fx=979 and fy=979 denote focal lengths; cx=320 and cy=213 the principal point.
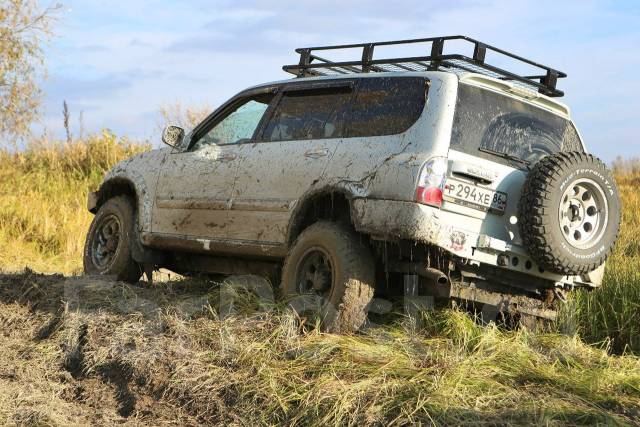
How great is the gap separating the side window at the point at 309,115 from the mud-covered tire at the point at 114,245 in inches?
69.1

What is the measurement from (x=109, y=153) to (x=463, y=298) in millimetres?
12015

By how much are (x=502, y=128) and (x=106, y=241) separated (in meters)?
A: 4.01

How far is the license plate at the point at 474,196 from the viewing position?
6023 millimetres

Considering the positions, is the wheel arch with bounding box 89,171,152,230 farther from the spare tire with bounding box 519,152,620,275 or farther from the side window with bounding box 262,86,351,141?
the spare tire with bounding box 519,152,620,275

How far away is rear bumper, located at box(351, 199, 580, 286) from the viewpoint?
5934 millimetres

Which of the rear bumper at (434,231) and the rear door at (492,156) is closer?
the rear bumper at (434,231)

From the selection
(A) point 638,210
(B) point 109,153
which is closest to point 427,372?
(A) point 638,210

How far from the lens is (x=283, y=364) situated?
5469mm

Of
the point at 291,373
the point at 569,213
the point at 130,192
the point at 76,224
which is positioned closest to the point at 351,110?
the point at 569,213

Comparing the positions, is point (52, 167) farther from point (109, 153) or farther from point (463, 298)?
point (463, 298)

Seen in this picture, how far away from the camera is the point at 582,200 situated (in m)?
6.23

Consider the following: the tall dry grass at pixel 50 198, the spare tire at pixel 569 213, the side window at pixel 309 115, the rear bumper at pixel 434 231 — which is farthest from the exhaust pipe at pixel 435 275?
the tall dry grass at pixel 50 198

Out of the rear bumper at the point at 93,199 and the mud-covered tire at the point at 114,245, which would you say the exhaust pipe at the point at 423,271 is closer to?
the mud-covered tire at the point at 114,245

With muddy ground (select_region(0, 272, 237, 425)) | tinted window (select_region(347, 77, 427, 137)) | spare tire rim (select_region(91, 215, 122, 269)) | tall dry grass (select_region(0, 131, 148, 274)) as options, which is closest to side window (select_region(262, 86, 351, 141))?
tinted window (select_region(347, 77, 427, 137))
